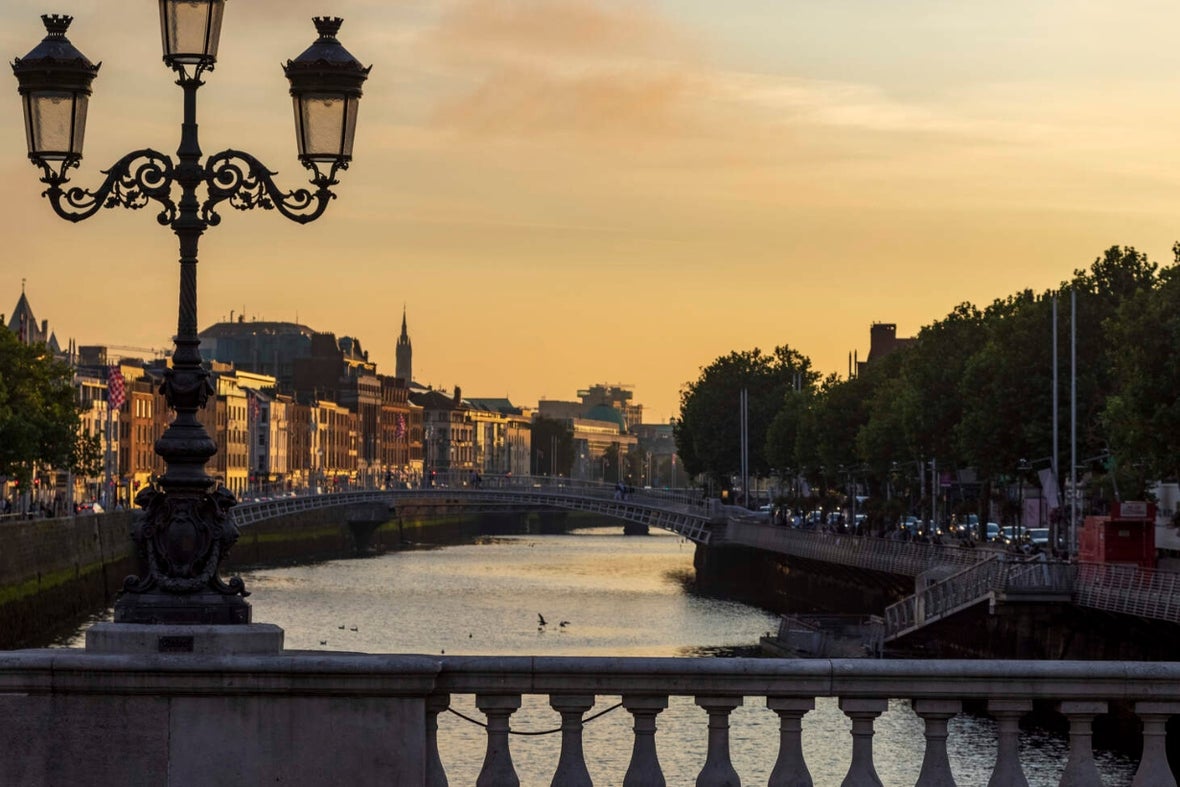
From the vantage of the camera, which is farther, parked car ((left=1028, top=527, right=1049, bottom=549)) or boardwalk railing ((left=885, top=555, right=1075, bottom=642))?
parked car ((left=1028, top=527, right=1049, bottom=549))

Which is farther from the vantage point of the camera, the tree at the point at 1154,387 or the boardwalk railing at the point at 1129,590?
the tree at the point at 1154,387

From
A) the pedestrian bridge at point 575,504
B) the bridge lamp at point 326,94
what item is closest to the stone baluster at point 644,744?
the bridge lamp at point 326,94

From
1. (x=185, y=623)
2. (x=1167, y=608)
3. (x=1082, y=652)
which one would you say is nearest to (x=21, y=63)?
(x=185, y=623)

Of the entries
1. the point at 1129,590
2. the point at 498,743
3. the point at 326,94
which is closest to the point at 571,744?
the point at 498,743

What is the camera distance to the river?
43438 mm

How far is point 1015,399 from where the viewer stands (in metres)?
77.2

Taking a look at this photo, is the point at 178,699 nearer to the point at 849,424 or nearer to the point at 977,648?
the point at 977,648

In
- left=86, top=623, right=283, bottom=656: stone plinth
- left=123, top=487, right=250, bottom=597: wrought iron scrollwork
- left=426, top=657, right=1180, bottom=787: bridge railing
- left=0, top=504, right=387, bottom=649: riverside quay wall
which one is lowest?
left=0, top=504, right=387, bottom=649: riverside quay wall

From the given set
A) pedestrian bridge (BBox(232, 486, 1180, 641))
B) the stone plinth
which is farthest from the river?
the stone plinth

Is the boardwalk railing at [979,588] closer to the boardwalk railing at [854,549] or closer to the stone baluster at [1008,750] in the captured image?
the boardwalk railing at [854,549]

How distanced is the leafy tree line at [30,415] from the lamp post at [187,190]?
6547cm

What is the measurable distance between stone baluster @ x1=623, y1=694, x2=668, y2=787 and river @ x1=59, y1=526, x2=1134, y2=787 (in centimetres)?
2626

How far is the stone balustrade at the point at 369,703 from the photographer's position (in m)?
11.3

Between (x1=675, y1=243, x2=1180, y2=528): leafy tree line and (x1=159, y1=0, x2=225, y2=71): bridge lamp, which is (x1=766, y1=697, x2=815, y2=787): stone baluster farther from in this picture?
(x1=675, y1=243, x2=1180, y2=528): leafy tree line
